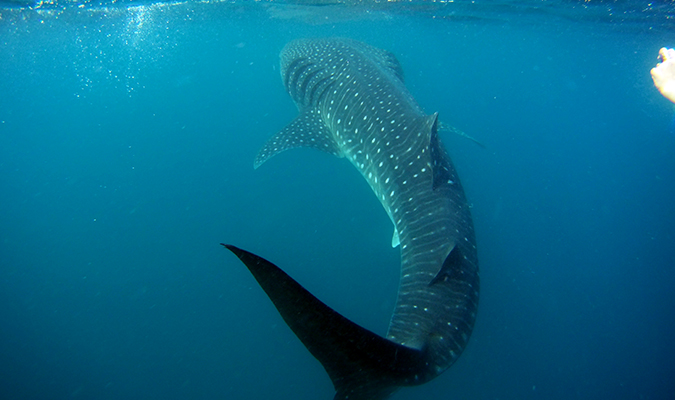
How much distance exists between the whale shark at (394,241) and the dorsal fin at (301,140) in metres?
0.02

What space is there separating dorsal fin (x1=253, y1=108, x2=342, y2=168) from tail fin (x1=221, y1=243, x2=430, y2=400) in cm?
415

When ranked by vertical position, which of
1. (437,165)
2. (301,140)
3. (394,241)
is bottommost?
(394,241)

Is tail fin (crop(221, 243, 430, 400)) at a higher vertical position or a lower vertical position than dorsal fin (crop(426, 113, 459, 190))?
lower

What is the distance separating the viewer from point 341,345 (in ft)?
5.67

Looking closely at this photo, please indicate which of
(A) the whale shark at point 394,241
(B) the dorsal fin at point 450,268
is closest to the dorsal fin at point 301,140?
(A) the whale shark at point 394,241

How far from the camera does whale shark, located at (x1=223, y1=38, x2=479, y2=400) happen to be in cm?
171

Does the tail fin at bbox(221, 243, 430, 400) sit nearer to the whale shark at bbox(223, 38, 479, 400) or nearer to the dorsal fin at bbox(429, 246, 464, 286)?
the whale shark at bbox(223, 38, 479, 400)

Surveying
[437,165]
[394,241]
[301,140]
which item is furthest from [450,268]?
[301,140]

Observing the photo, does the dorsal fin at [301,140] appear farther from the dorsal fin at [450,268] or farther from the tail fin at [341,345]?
the tail fin at [341,345]

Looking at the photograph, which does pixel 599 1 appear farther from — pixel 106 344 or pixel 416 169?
pixel 106 344

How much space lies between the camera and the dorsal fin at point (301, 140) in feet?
18.7

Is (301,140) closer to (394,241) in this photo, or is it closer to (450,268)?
(394,241)

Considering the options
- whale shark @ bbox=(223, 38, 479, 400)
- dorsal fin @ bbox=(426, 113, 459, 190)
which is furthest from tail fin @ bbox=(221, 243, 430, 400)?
dorsal fin @ bbox=(426, 113, 459, 190)

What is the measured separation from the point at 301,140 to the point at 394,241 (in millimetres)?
2775
